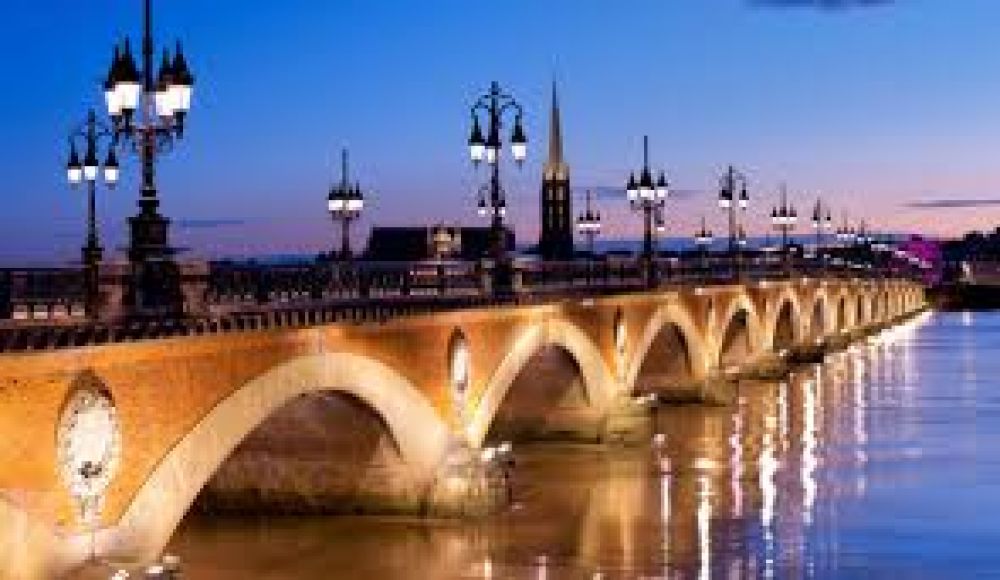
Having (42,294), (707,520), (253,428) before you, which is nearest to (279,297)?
(253,428)

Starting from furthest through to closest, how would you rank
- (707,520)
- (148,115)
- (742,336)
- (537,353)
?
(742,336), (537,353), (707,520), (148,115)

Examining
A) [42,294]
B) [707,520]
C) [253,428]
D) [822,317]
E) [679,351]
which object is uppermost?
[822,317]

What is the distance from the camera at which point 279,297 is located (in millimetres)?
27438

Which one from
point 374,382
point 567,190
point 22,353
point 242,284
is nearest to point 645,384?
point 374,382

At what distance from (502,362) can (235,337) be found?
14.1 metres

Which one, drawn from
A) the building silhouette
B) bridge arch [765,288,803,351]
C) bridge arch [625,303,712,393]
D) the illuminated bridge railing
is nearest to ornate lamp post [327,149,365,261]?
the illuminated bridge railing

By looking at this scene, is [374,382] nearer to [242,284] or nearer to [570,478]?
[242,284]

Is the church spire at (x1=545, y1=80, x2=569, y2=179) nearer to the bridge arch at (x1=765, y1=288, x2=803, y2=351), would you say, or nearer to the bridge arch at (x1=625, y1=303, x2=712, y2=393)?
the bridge arch at (x1=765, y1=288, x2=803, y2=351)

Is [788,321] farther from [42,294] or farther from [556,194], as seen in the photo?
[42,294]

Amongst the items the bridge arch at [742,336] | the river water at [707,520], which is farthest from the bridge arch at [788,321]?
the river water at [707,520]

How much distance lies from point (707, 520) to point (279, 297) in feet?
36.9

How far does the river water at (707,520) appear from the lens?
3009 cm

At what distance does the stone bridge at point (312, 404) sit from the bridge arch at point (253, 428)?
31 mm

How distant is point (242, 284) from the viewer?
85.6ft
